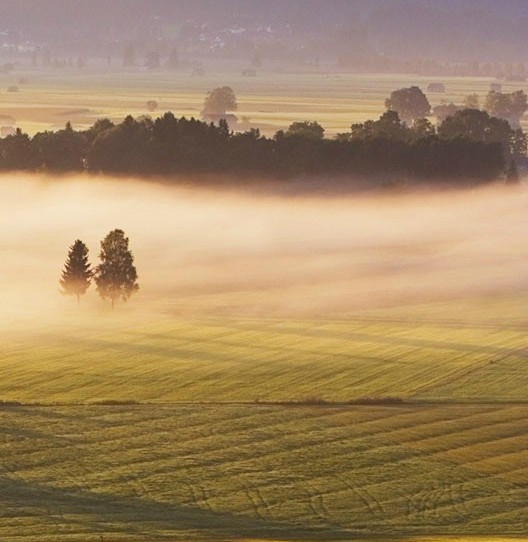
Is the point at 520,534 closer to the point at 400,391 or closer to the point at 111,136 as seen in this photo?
the point at 400,391

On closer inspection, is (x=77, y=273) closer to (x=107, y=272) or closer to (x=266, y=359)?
(x=107, y=272)

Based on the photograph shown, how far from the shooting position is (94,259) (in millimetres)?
105688

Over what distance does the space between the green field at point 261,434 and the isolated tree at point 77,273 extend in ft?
26.9

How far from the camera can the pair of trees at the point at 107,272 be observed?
3610 inches

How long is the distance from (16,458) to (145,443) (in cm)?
450

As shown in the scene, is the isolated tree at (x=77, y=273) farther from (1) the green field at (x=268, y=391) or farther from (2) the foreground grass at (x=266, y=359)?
(2) the foreground grass at (x=266, y=359)

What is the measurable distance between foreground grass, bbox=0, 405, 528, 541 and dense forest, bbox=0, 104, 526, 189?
91057 mm

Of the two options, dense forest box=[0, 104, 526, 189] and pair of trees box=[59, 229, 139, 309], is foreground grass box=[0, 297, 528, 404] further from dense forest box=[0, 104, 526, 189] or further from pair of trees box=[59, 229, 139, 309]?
dense forest box=[0, 104, 526, 189]

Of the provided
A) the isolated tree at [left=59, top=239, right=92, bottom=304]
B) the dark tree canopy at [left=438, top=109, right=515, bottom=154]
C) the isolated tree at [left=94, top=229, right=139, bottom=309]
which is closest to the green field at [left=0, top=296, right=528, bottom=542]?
the isolated tree at [left=94, top=229, right=139, bottom=309]

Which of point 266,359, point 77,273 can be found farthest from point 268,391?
point 77,273

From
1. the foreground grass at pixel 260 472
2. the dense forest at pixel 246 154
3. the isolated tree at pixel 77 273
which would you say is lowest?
the foreground grass at pixel 260 472

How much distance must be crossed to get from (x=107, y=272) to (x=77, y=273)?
2233 millimetres

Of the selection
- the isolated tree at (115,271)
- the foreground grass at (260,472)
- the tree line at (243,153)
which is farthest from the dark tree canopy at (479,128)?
the foreground grass at (260,472)

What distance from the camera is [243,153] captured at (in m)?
156
